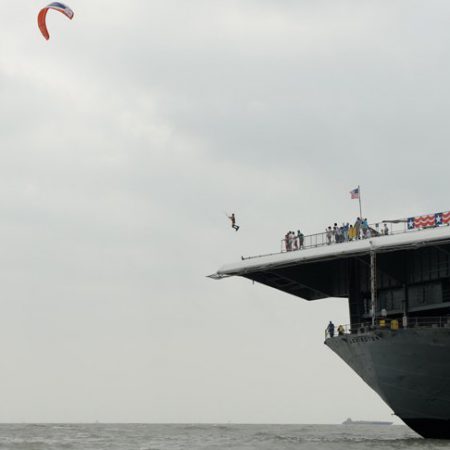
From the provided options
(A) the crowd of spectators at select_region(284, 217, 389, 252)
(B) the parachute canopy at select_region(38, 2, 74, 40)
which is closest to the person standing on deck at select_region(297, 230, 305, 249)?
(A) the crowd of spectators at select_region(284, 217, 389, 252)

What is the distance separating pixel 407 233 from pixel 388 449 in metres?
12.4

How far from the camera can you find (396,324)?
176 feet

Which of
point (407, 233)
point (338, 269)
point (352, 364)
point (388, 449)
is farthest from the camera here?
point (338, 269)

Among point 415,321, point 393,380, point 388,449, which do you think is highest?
point 415,321

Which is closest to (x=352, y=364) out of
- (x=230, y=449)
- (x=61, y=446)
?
(x=230, y=449)

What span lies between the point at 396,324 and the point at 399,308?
574cm

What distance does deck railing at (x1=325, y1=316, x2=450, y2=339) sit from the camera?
53656mm

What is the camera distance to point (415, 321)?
57156mm

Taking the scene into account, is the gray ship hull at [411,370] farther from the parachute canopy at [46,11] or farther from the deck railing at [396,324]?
the parachute canopy at [46,11]

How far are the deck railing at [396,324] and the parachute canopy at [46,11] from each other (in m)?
25.4

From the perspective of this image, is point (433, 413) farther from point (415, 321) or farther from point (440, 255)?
point (440, 255)

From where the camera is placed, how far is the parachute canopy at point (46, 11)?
137ft

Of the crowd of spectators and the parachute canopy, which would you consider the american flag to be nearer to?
the crowd of spectators

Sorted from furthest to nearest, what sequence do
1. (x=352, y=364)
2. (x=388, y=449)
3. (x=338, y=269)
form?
(x=338, y=269) → (x=352, y=364) → (x=388, y=449)
